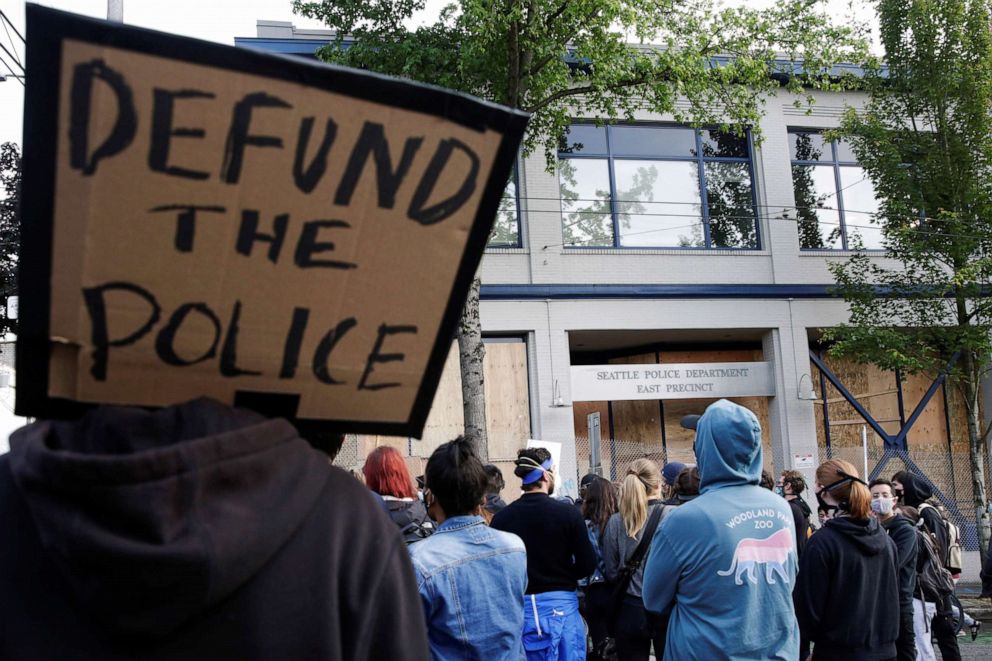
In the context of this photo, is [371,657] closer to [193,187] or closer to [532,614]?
[193,187]

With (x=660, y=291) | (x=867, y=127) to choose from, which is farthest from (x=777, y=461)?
(x=867, y=127)

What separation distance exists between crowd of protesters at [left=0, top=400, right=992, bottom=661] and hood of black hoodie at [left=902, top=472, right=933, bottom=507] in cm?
2

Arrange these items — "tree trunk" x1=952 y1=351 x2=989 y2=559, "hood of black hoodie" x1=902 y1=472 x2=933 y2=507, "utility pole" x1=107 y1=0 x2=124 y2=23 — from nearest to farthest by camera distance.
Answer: "hood of black hoodie" x1=902 y1=472 x2=933 y2=507 < "utility pole" x1=107 y1=0 x2=124 y2=23 < "tree trunk" x1=952 y1=351 x2=989 y2=559

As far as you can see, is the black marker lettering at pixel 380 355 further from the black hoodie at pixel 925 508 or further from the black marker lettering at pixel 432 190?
the black hoodie at pixel 925 508

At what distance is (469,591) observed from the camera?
410 cm

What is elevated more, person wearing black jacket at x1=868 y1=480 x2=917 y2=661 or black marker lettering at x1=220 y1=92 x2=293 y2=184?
black marker lettering at x1=220 y1=92 x2=293 y2=184

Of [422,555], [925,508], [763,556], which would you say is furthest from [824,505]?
[925,508]

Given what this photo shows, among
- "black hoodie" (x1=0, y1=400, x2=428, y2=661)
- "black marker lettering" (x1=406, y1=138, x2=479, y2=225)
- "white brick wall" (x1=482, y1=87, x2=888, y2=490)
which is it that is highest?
"white brick wall" (x1=482, y1=87, x2=888, y2=490)

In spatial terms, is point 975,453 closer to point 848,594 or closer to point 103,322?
point 848,594

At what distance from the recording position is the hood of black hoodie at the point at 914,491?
933cm

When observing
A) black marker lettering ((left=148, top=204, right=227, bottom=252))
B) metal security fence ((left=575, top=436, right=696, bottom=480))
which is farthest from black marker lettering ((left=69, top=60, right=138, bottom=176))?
metal security fence ((left=575, top=436, right=696, bottom=480))

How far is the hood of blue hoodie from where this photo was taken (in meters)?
4.02

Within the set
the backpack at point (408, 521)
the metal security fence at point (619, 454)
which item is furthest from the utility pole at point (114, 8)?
the metal security fence at point (619, 454)

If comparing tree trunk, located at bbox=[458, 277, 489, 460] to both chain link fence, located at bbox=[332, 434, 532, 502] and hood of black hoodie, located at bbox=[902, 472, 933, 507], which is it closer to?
chain link fence, located at bbox=[332, 434, 532, 502]
